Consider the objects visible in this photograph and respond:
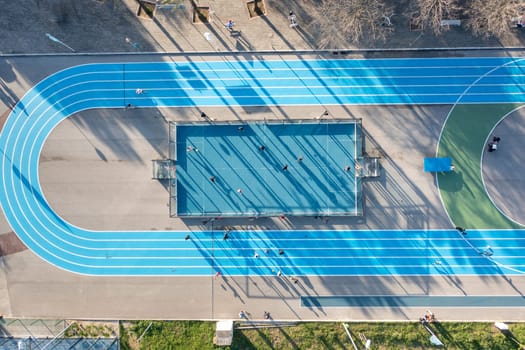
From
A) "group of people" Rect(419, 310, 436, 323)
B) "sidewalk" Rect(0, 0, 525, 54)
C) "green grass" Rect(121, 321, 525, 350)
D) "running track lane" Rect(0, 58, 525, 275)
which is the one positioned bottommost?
"green grass" Rect(121, 321, 525, 350)

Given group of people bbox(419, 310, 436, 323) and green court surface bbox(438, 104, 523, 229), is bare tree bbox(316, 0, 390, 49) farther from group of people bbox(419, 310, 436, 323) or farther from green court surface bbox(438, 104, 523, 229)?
group of people bbox(419, 310, 436, 323)

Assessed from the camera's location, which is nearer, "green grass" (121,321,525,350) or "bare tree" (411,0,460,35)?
"bare tree" (411,0,460,35)

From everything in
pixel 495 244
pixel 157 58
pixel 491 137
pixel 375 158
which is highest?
pixel 157 58

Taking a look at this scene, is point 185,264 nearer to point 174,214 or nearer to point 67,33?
point 174,214

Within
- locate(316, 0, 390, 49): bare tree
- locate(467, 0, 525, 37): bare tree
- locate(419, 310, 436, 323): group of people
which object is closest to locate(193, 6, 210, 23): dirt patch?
locate(316, 0, 390, 49): bare tree

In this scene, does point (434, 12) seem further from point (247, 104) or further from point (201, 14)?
point (201, 14)

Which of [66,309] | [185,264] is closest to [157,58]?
[185,264]
